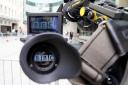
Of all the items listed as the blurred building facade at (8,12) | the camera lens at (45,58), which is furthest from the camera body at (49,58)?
the blurred building facade at (8,12)

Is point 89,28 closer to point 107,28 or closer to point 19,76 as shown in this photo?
point 107,28

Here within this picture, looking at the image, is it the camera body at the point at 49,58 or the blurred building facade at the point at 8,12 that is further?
the blurred building facade at the point at 8,12

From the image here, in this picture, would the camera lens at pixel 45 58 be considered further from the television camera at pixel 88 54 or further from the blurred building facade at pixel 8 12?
the blurred building facade at pixel 8 12

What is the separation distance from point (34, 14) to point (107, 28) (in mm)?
248

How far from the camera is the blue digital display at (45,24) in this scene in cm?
90

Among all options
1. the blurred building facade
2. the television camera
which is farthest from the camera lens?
the blurred building facade

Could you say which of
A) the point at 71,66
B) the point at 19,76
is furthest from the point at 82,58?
the point at 19,76

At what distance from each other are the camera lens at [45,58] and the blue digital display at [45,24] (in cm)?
6

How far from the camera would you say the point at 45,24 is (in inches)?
35.5

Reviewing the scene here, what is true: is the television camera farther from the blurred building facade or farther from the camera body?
the blurred building facade

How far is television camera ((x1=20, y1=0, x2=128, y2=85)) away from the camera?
0.84 metres

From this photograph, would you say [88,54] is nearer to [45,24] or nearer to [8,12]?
[45,24]

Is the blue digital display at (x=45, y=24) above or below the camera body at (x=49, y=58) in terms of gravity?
above

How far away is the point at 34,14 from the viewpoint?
93cm
